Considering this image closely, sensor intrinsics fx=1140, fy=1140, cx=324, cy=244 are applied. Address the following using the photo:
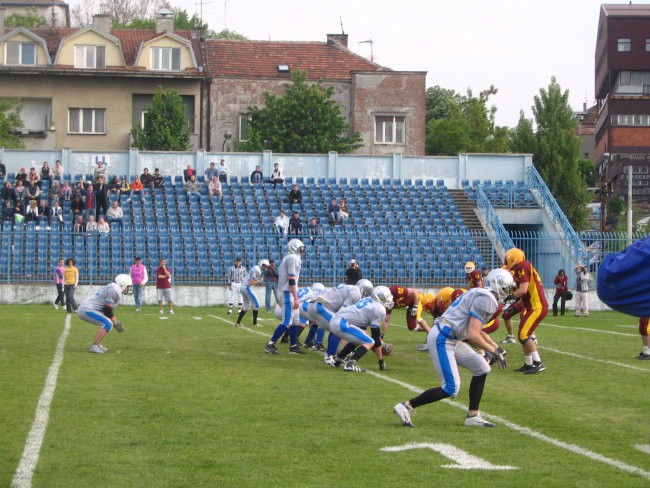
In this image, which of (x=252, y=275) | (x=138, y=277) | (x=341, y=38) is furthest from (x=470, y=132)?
(x=252, y=275)

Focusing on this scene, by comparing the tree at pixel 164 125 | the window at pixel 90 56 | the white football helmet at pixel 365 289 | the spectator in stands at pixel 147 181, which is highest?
the window at pixel 90 56

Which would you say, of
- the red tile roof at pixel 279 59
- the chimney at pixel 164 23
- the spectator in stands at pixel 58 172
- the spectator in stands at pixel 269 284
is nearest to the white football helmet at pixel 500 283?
the spectator in stands at pixel 269 284

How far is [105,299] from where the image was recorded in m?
17.1

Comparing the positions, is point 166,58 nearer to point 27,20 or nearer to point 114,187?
point 114,187

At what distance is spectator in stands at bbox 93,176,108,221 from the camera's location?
116 ft

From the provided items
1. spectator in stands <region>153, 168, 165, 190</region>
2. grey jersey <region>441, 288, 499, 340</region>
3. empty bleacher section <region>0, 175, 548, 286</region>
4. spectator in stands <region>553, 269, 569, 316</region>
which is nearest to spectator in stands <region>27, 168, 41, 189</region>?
empty bleacher section <region>0, 175, 548, 286</region>

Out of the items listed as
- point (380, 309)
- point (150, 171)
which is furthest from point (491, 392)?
point (150, 171)

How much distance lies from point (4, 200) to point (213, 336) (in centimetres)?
1674

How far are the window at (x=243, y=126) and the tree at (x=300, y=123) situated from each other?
169 centimetres

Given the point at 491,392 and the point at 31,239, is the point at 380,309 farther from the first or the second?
the point at 31,239

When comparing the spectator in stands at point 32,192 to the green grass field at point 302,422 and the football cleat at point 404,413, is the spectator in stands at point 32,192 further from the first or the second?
the football cleat at point 404,413

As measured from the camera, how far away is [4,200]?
35500mm

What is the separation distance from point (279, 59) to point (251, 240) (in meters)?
22.0

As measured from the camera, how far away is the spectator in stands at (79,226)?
33.8 meters
